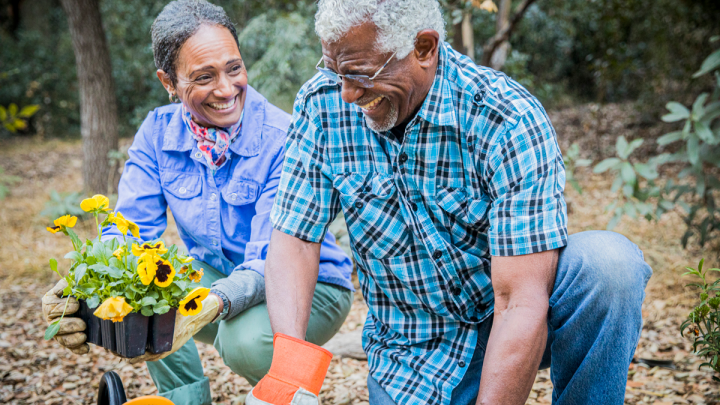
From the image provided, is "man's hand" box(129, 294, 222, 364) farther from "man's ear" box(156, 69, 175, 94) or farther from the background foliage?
the background foliage

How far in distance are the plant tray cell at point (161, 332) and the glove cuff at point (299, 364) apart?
28 centimetres

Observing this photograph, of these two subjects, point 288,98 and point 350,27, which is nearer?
point 350,27

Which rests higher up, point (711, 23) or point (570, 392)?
point (711, 23)

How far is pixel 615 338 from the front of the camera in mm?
1444

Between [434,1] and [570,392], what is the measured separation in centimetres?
112

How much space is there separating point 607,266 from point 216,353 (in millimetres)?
2103

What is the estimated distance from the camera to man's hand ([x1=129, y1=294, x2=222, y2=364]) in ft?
4.93

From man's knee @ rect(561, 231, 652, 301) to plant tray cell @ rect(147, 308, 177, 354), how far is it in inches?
41.4

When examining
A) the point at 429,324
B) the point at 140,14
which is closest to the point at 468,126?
the point at 429,324

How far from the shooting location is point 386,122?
155 centimetres

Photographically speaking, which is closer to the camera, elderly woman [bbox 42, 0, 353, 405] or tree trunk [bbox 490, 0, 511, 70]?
elderly woman [bbox 42, 0, 353, 405]

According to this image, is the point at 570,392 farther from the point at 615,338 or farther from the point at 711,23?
the point at 711,23

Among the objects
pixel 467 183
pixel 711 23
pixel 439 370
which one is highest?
pixel 711 23

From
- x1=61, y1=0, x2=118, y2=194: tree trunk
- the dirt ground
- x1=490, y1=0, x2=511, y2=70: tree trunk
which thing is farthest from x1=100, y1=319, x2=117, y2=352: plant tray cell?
x1=61, y1=0, x2=118, y2=194: tree trunk
